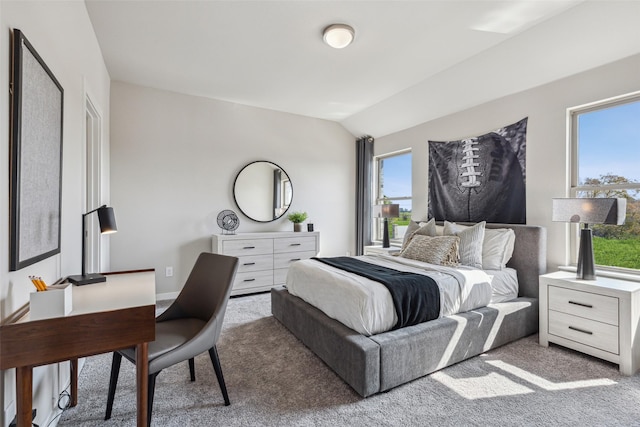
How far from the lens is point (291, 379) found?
2121 millimetres

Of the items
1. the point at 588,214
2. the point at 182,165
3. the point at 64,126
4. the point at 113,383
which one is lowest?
the point at 113,383

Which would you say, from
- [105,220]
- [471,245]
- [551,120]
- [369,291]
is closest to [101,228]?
[105,220]

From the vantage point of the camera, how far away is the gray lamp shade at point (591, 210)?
2295 millimetres

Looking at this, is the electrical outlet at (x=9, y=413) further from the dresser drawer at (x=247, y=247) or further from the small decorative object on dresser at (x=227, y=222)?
the small decorative object on dresser at (x=227, y=222)

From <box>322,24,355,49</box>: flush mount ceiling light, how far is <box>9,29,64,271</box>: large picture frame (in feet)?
6.44

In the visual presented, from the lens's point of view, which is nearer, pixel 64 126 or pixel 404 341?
pixel 64 126

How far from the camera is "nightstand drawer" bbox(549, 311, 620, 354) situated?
2.25 meters

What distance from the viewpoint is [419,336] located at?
2.10m

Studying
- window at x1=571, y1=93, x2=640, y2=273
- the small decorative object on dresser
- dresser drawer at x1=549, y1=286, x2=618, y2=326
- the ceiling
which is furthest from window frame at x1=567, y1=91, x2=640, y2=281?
the small decorative object on dresser

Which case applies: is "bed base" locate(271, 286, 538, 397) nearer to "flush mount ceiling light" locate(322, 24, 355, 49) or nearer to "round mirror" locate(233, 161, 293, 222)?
"round mirror" locate(233, 161, 293, 222)

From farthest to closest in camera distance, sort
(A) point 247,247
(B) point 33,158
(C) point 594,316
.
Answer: (A) point 247,247 → (C) point 594,316 → (B) point 33,158

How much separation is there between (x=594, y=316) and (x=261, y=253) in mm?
3465

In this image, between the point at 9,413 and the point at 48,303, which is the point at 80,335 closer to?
the point at 48,303

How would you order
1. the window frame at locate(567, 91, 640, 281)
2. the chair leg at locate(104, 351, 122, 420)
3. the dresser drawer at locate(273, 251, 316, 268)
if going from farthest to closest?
the dresser drawer at locate(273, 251, 316, 268)
the window frame at locate(567, 91, 640, 281)
the chair leg at locate(104, 351, 122, 420)
